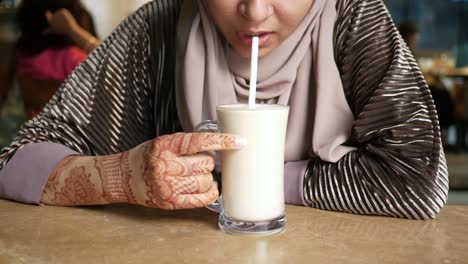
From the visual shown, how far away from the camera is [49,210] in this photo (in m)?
1.05

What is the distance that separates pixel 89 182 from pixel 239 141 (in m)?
0.36

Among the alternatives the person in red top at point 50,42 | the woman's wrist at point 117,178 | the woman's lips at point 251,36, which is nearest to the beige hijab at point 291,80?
the woman's lips at point 251,36

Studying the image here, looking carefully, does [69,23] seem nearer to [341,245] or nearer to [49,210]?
[49,210]

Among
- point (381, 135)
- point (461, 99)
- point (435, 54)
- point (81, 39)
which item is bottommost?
point (461, 99)

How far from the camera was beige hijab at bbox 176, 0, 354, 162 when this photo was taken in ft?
3.77

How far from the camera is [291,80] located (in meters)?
1.17

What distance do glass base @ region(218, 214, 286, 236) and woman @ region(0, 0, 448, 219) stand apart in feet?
0.19

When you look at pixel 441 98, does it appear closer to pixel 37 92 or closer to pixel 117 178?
pixel 37 92

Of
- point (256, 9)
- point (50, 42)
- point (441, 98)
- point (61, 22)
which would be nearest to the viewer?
point (256, 9)

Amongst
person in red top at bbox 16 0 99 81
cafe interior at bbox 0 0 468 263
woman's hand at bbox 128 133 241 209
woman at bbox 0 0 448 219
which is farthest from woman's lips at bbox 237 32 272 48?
cafe interior at bbox 0 0 468 263

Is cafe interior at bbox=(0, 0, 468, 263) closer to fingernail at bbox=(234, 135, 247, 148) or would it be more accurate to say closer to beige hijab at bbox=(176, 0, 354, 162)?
beige hijab at bbox=(176, 0, 354, 162)

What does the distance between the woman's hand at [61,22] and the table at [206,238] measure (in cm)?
204

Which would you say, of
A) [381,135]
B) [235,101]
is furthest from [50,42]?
[381,135]

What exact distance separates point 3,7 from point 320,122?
172 inches
